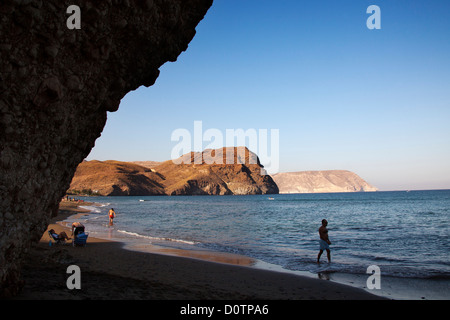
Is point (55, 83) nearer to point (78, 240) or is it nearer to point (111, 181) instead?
point (78, 240)

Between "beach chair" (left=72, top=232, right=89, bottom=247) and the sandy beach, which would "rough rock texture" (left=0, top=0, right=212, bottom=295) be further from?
"beach chair" (left=72, top=232, right=89, bottom=247)

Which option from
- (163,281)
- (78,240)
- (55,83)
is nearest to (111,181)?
(78,240)

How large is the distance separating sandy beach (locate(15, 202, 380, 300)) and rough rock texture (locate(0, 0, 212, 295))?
5.34 ft

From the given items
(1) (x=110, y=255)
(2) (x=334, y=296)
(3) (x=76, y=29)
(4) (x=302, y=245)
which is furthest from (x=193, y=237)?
(3) (x=76, y=29)

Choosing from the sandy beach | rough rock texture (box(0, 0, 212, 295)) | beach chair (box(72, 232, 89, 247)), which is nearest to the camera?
rough rock texture (box(0, 0, 212, 295))

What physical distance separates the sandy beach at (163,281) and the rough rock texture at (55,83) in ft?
5.34

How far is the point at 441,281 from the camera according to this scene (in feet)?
31.8

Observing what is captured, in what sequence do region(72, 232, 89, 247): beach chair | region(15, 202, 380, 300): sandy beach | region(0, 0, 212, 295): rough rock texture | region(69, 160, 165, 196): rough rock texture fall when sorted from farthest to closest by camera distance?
region(69, 160, 165, 196): rough rock texture, region(72, 232, 89, 247): beach chair, region(15, 202, 380, 300): sandy beach, region(0, 0, 212, 295): rough rock texture

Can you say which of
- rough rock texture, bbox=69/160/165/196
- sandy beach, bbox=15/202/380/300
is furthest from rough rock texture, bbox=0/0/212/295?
rough rock texture, bbox=69/160/165/196

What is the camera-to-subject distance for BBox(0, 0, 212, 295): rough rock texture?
4207 millimetres

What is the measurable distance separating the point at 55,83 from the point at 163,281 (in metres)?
5.58

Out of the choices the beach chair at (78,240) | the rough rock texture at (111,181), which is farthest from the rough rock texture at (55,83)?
the rough rock texture at (111,181)

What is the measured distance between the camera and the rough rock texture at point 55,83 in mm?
4207

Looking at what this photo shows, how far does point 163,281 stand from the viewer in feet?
26.3
